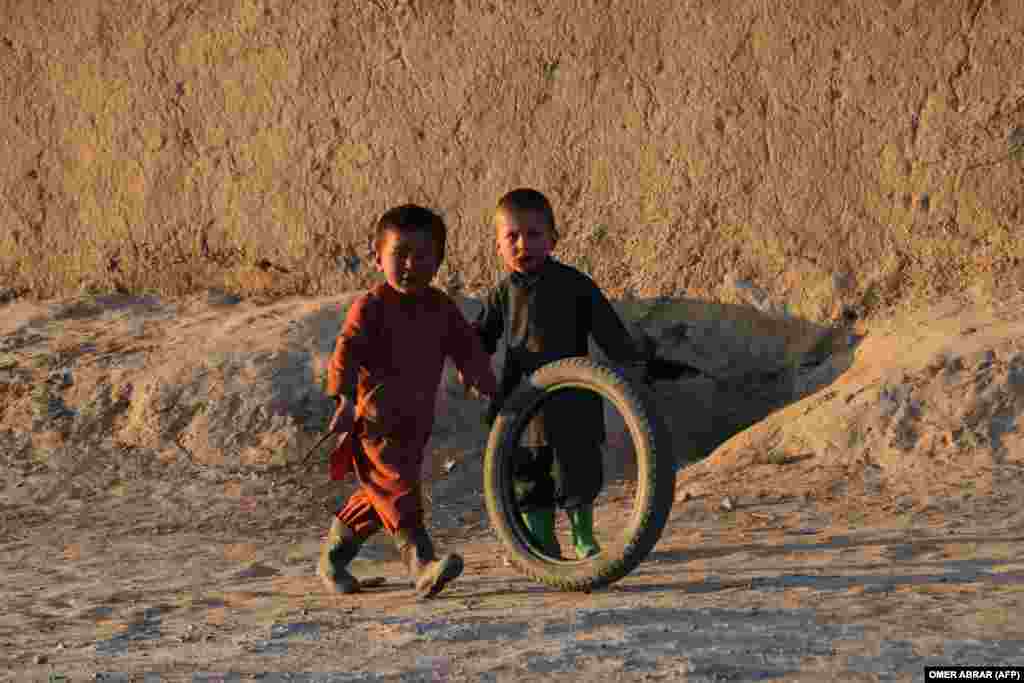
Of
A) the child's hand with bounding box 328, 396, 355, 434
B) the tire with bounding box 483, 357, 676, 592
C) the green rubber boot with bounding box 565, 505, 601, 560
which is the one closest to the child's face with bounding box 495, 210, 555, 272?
the tire with bounding box 483, 357, 676, 592

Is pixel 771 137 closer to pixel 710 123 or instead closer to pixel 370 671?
pixel 710 123

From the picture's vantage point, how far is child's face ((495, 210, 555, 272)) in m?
4.39

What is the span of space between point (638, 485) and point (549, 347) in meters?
0.54

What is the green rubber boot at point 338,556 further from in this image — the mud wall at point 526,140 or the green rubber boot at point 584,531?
the mud wall at point 526,140

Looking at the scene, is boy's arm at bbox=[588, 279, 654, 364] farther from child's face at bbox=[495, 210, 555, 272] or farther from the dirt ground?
the dirt ground

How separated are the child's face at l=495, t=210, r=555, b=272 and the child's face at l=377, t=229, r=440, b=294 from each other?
0.24 meters

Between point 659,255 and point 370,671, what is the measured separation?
11.4 ft

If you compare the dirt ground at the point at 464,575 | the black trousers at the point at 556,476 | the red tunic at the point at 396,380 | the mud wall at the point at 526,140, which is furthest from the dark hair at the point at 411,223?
the mud wall at the point at 526,140

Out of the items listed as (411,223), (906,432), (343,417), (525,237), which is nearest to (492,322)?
(525,237)

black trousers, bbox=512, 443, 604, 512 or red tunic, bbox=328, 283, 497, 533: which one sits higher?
red tunic, bbox=328, 283, 497, 533

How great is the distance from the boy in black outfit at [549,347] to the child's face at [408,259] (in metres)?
0.26

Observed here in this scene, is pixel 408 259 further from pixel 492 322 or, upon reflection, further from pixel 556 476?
pixel 556 476

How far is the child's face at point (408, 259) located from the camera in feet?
14.0

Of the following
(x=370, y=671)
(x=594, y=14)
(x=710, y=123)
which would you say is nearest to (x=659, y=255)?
(x=710, y=123)
